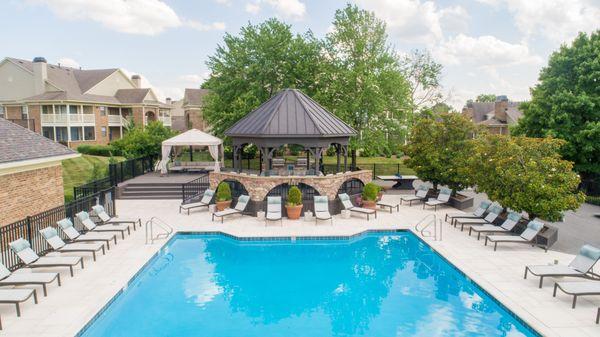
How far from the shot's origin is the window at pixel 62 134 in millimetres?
42156

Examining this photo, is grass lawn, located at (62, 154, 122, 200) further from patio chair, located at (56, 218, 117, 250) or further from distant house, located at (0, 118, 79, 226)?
patio chair, located at (56, 218, 117, 250)

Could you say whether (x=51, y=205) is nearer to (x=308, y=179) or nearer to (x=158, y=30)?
(x=308, y=179)

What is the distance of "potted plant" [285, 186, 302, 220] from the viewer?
1817 cm

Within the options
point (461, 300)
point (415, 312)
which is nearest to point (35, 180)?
point (415, 312)

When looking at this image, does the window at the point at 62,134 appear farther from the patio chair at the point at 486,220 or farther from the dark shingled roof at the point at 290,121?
the patio chair at the point at 486,220

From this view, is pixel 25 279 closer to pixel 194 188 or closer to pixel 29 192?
pixel 29 192

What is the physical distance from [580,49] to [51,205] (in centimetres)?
2843

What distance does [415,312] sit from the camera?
980 cm

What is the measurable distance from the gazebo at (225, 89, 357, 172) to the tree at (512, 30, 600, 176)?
12.4 metres

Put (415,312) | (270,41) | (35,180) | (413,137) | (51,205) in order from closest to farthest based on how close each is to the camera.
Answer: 1. (415,312)
2. (35,180)
3. (51,205)
4. (413,137)
5. (270,41)

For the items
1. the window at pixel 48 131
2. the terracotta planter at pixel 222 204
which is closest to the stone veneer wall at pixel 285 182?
the terracotta planter at pixel 222 204

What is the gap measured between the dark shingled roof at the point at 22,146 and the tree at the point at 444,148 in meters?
17.1

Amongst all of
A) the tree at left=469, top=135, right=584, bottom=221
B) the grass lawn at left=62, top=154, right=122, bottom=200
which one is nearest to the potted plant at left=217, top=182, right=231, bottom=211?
the grass lawn at left=62, top=154, right=122, bottom=200

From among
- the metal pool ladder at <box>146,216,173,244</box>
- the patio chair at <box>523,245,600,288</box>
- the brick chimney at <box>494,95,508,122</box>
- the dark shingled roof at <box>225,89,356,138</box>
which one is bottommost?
the metal pool ladder at <box>146,216,173,244</box>
